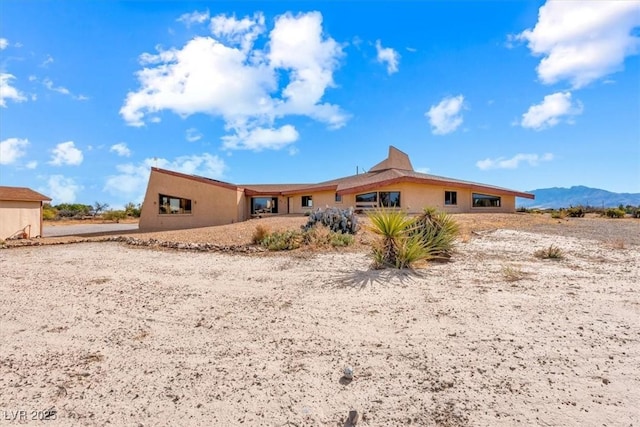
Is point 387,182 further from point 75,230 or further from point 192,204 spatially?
point 75,230

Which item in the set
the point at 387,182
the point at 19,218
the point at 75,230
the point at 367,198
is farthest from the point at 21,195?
the point at 387,182

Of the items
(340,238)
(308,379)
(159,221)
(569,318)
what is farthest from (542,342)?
(159,221)

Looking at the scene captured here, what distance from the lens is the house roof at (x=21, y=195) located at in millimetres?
19328

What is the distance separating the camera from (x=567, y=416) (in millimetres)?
2857

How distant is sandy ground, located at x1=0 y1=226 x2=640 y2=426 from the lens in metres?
3.05

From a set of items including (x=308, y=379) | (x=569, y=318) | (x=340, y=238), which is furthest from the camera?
(x=340, y=238)

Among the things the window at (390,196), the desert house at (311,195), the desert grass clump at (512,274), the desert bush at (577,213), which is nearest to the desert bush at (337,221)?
the desert grass clump at (512,274)

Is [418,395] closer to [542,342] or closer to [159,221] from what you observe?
[542,342]

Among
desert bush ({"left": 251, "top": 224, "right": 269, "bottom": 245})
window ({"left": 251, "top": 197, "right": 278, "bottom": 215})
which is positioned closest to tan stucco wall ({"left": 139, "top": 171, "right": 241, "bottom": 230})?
window ({"left": 251, "top": 197, "right": 278, "bottom": 215})

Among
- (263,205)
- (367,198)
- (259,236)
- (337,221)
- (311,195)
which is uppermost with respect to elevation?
(311,195)

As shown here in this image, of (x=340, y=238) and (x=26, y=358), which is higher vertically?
(x=340, y=238)

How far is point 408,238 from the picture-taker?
7992mm

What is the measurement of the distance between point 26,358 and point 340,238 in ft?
27.6

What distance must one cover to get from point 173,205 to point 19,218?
972 cm
